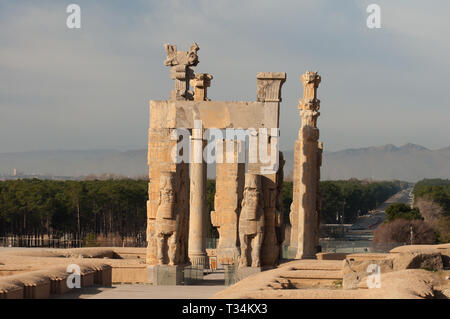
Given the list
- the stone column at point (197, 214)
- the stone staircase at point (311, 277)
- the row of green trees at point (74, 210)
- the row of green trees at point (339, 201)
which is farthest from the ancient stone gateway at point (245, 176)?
the row of green trees at point (339, 201)

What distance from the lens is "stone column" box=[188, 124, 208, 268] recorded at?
27.9 metres

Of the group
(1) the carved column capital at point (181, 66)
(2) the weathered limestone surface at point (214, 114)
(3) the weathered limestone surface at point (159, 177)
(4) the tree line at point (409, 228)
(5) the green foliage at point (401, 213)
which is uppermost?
(1) the carved column capital at point (181, 66)

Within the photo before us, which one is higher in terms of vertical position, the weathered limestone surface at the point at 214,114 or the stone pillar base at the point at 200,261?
the weathered limestone surface at the point at 214,114

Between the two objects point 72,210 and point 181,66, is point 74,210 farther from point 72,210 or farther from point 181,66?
point 181,66

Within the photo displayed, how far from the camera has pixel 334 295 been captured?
1343cm

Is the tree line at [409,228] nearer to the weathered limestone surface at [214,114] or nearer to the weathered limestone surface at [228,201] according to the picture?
the weathered limestone surface at [228,201]

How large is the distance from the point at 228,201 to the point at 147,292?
34.8ft

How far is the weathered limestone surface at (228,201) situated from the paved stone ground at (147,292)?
6.63 metres

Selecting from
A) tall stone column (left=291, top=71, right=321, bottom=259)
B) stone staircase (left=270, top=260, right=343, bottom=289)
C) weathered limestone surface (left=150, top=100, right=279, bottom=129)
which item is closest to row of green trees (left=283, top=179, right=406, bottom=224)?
tall stone column (left=291, top=71, right=321, bottom=259)

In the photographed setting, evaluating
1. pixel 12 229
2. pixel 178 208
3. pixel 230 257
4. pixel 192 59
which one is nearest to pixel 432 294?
pixel 178 208

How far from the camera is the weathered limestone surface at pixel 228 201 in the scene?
28.5m
